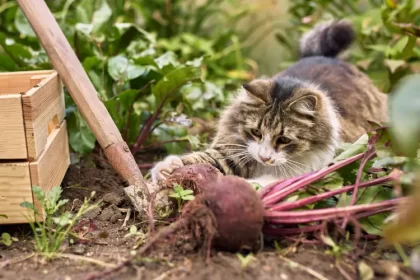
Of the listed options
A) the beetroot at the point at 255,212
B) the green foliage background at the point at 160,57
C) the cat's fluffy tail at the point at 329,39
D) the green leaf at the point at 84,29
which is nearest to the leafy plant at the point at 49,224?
the beetroot at the point at 255,212

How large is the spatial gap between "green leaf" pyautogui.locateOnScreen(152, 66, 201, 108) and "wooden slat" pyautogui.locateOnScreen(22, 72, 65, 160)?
20.1 inches

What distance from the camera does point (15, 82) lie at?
210 cm

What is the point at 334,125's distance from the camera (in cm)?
223

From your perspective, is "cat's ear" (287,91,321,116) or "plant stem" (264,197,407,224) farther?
"cat's ear" (287,91,321,116)

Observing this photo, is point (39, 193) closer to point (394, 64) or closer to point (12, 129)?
point (12, 129)

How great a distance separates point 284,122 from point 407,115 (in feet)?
3.59

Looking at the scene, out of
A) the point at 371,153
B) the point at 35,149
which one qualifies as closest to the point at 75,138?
the point at 35,149

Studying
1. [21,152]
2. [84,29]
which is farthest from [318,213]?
[84,29]

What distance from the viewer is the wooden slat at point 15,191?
1.66 meters

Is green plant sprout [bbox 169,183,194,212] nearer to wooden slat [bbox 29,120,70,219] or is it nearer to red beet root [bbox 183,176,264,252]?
red beet root [bbox 183,176,264,252]

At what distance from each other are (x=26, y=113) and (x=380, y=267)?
1298 millimetres

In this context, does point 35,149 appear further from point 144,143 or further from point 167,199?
point 144,143

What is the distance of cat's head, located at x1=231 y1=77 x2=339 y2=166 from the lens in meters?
2.10

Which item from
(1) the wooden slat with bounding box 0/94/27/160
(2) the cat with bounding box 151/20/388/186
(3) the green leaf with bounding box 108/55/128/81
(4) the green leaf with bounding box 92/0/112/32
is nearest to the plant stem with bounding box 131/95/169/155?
(3) the green leaf with bounding box 108/55/128/81
